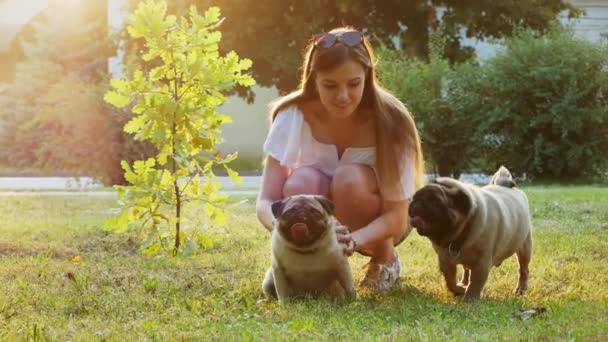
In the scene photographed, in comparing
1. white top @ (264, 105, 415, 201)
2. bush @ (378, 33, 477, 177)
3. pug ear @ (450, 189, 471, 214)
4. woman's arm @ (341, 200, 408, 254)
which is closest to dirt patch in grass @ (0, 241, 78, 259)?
white top @ (264, 105, 415, 201)

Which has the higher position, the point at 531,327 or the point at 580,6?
the point at 580,6

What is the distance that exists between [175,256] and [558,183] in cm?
1134

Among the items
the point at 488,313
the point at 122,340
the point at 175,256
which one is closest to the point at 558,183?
the point at 175,256

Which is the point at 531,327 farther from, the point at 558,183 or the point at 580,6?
the point at 580,6

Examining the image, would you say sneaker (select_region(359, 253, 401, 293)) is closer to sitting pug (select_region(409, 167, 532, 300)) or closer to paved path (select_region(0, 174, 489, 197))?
sitting pug (select_region(409, 167, 532, 300))

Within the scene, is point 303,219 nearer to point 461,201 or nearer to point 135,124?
point 461,201

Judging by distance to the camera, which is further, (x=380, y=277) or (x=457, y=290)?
(x=380, y=277)

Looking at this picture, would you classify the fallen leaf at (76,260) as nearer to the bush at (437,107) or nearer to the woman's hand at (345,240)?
the woman's hand at (345,240)

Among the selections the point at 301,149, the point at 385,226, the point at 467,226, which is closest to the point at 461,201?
the point at 467,226

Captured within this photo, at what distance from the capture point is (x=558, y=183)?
16344 mm

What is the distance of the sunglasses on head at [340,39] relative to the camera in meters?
4.61

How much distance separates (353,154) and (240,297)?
39.5 inches

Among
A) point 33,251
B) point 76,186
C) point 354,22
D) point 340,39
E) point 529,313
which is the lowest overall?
point 76,186

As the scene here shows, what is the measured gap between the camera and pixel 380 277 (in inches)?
195
